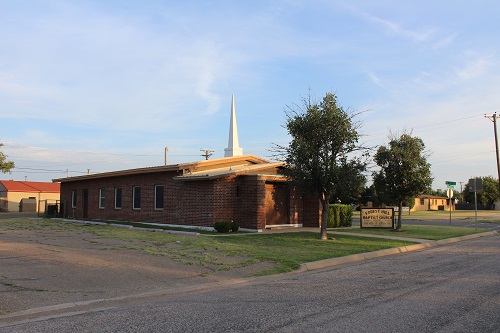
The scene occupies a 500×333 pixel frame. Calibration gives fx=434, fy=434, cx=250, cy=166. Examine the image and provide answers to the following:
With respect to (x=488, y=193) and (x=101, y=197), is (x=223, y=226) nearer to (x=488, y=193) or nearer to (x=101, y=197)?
(x=101, y=197)

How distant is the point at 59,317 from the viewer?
6.72 meters

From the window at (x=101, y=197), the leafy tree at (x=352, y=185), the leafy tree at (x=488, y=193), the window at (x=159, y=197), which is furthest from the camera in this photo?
the leafy tree at (x=488, y=193)

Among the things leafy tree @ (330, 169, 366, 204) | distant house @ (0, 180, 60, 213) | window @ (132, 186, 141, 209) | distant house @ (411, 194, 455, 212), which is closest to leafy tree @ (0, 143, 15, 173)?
distant house @ (0, 180, 60, 213)

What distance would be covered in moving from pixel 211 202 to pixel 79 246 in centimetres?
751

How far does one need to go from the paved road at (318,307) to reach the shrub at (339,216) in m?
13.8

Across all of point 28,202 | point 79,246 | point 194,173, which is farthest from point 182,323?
point 28,202

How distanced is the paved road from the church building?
951cm

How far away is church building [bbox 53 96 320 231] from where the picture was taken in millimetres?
20375

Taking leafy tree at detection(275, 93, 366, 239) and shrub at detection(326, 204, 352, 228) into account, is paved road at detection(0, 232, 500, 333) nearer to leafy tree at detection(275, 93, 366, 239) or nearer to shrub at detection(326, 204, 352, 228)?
leafy tree at detection(275, 93, 366, 239)

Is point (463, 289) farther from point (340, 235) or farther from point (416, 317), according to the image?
point (340, 235)

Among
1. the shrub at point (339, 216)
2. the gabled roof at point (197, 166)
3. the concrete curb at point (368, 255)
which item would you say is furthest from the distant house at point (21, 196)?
the concrete curb at point (368, 255)

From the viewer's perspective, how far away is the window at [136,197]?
995 inches

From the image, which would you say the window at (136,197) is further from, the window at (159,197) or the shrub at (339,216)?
the shrub at (339,216)

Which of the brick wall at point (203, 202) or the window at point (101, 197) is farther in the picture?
the window at point (101, 197)
